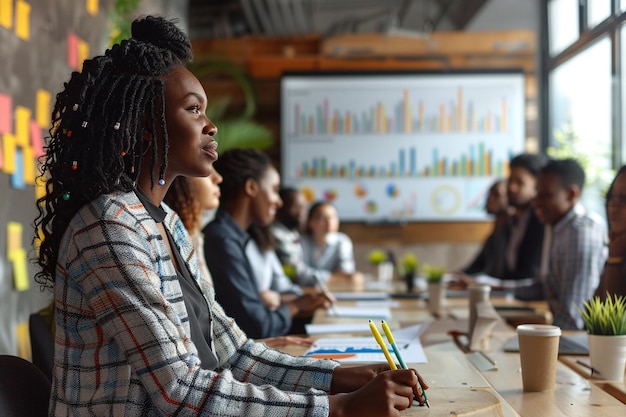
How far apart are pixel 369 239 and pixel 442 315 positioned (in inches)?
163

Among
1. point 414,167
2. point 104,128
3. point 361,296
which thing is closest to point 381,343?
point 104,128

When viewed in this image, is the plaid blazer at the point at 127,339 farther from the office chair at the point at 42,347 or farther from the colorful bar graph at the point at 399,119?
the colorful bar graph at the point at 399,119

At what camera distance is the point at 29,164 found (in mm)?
3715

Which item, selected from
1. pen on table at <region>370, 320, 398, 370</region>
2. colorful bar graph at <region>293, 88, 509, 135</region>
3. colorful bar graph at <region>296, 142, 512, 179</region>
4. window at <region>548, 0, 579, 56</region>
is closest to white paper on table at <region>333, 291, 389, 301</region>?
pen on table at <region>370, 320, 398, 370</region>

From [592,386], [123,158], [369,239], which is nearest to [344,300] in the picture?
[592,386]

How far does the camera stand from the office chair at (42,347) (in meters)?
2.06

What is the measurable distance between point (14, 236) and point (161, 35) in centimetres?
235

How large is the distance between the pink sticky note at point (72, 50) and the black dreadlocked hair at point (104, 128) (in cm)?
306

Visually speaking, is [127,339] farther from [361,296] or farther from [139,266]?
[361,296]

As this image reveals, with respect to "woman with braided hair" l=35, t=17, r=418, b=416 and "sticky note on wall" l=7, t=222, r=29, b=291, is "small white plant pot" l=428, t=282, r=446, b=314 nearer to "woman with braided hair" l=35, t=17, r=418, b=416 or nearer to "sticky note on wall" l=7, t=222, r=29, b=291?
"sticky note on wall" l=7, t=222, r=29, b=291

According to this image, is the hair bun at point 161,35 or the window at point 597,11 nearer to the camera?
the hair bun at point 161,35

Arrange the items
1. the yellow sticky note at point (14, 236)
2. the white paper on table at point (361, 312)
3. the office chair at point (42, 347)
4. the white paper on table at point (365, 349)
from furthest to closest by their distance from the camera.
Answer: the yellow sticky note at point (14, 236)
the white paper on table at point (361, 312)
the office chair at point (42, 347)
the white paper on table at point (365, 349)

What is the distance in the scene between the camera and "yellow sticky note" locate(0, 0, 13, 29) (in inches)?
132

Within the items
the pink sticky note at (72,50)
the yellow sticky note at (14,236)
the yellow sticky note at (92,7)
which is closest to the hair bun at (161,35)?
the yellow sticky note at (14,236)
